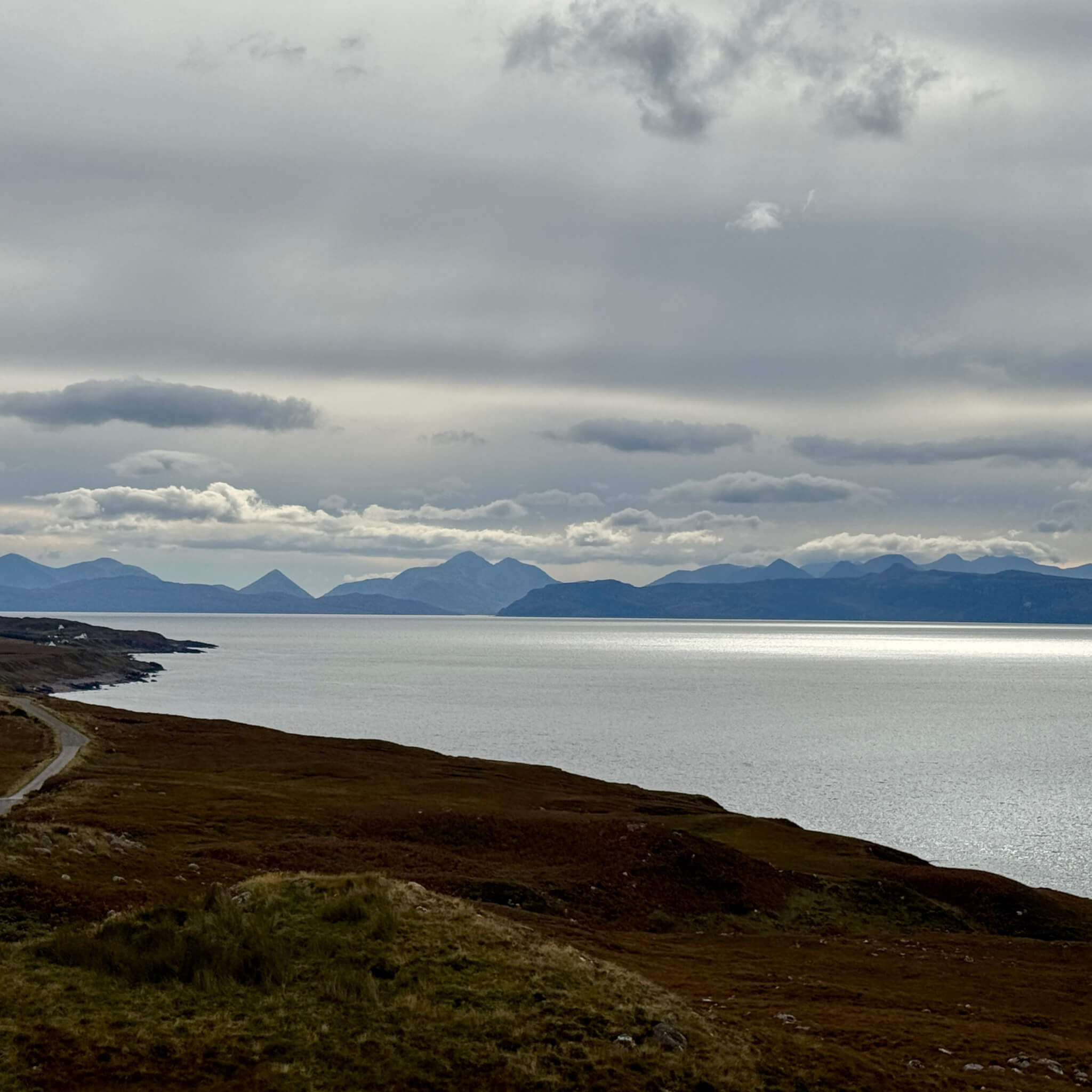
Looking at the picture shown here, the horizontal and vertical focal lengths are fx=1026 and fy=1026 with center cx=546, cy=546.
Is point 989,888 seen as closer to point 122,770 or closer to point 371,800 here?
point 371,800

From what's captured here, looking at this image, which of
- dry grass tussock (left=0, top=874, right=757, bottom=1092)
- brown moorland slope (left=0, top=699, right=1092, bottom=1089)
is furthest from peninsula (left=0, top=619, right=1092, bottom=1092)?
brown moorland slope (left=0, top=699, right=1092, bottom=1089)

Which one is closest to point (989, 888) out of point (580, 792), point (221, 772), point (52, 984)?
point (580, 792)

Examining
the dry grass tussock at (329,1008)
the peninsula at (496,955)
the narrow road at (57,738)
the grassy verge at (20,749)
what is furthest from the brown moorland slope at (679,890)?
the grassy verge at (20,749)

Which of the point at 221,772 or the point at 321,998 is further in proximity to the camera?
the point at 221,772

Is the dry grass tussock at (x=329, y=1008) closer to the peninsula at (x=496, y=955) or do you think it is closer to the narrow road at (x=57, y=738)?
the peninsula at (x=496, y=955)

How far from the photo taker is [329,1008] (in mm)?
23047

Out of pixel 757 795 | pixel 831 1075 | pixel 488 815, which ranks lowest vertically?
pixel 757 795

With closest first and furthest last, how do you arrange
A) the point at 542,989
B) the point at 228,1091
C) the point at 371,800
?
the point at 228,1091 < the point at 542,989 < the point at 371,800

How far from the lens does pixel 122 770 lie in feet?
265

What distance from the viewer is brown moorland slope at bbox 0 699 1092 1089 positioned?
27.8 m

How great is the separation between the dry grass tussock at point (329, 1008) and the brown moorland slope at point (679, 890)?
272 centimetres

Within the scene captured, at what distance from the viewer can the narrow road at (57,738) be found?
61406 millimetres

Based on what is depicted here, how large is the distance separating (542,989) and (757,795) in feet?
322

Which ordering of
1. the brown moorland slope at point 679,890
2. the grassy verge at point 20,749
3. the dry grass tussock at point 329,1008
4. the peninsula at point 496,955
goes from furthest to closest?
the grassy verge at point 20,749
the brown moorland slope at point 679,890
the peninsula at point 496,955
the dry grass tussock at point 329,1008
